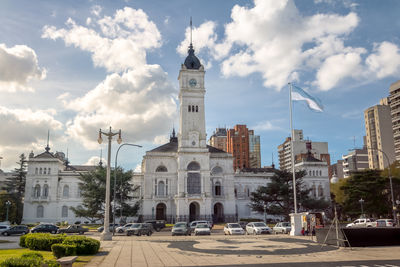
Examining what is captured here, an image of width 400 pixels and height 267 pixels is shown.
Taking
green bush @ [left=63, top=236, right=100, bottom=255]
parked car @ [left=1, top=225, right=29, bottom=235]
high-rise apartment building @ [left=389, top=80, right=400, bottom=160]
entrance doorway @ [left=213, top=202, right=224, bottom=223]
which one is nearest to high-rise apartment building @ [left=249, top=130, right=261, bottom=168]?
high-rise apartment building @ [left=389, top=80, right=400, bottom=160]

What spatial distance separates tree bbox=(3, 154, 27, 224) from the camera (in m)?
73.2

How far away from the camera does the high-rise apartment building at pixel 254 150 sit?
563 ft

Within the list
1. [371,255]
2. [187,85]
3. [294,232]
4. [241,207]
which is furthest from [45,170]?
[371,255]

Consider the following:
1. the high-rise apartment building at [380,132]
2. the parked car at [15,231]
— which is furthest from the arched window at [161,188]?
the high-rise apartment building at [380,132]

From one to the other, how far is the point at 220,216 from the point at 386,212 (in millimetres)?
31746

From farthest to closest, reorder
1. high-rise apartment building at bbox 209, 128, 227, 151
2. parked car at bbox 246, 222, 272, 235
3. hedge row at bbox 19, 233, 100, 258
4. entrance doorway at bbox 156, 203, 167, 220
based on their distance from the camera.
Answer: high-rise apartment building at bbox 209, 128, 227, 151, entrance doorway at bbox 156, 203, 167, 220, parked car at bbox 246, 222, 272, 235, hedge row at bbox 19, 233, 100, 258

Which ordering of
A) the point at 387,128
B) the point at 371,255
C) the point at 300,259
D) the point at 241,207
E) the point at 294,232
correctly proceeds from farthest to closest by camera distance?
the point at 387,128, the point at 241,207, the point at 294,232, the point at 371,255, the point at 300,259

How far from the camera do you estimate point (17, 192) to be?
270 feet

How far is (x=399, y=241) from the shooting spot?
24.5 m

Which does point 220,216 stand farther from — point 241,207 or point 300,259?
point 300,259

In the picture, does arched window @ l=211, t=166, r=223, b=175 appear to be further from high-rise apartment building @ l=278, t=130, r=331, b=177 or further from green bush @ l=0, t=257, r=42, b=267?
green bush @ l=0, t=257, r=42, b=267

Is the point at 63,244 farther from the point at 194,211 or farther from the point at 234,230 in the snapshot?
the point at 194,211

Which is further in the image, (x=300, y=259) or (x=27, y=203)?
(x=27, y=203)

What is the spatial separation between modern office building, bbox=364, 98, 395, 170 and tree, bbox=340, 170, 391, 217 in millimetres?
45690
